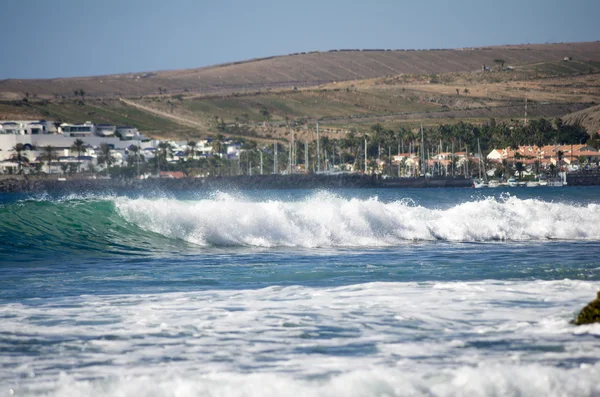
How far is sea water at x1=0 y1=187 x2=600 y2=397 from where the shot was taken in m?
9.98

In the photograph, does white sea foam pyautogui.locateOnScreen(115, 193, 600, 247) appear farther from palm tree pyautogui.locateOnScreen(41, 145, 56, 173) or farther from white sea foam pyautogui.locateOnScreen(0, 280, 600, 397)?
palm tree pyautogui.locateOnScreen(41, 145, 56, 173)

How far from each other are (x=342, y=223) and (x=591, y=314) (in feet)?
61.9

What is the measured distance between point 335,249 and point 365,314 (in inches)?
512

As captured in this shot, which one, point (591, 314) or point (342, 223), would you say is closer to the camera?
point (591, 314)

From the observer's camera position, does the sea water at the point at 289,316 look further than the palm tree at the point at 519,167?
No

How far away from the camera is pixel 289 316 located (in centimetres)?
1364

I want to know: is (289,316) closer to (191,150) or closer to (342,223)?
(342,223)

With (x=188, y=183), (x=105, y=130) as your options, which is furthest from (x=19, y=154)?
(x=188, y=183)

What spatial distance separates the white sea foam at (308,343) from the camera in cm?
980

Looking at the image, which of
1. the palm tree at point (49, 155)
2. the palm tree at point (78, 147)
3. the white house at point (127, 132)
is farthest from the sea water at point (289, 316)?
the white house at point (127, 132)

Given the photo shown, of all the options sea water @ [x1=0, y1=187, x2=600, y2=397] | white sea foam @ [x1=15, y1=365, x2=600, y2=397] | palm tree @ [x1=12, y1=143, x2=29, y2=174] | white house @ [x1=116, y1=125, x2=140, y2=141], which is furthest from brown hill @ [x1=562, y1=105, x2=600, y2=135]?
white sea foam @ [x1=15, y1=365, x2=600, y2=397]

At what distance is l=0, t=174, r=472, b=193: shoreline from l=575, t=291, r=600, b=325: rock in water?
115m

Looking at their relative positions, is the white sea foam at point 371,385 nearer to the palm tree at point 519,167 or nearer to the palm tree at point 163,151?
the palm tree at point 519,167

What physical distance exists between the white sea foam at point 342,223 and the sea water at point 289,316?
331 millimetres
